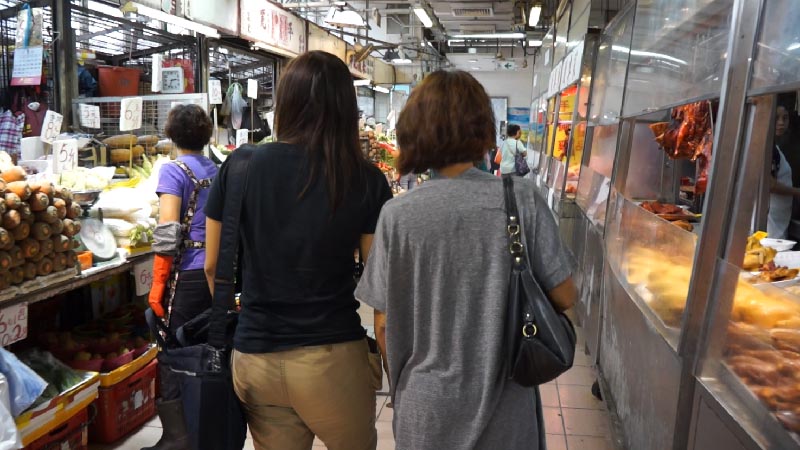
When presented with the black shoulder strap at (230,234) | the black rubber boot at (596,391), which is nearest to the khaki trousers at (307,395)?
the black shoulder strap at (230,234)

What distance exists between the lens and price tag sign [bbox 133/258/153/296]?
12.2 feet

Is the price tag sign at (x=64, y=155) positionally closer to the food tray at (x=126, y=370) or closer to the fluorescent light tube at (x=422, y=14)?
the food tray at (x=126, y=370)

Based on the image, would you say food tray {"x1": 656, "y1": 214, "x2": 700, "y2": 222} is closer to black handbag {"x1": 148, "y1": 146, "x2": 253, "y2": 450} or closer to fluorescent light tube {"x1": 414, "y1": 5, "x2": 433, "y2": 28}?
black handbag {"x1": 148, "y1": 146, "x2": 253, "y2": 450}

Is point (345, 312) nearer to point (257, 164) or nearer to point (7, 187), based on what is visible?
point (257, 164)

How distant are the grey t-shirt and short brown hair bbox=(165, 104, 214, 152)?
201 cm

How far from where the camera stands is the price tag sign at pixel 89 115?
15.5 ft

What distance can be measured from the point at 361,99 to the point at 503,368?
17.1 metres

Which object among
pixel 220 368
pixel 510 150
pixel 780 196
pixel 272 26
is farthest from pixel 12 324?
pixel 510 150

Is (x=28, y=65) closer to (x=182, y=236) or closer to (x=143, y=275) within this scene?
(x=143, y=275)

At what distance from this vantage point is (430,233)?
5.03ft

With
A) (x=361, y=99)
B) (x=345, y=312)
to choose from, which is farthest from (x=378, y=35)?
(x=345, y=312)

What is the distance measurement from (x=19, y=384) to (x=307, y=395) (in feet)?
5.07

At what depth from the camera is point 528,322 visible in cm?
151

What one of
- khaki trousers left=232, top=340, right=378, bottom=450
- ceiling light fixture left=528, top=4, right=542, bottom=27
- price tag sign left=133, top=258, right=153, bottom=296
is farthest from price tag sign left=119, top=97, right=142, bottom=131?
ceiling light fixture left=528, top=4, right=542, bottom=27
